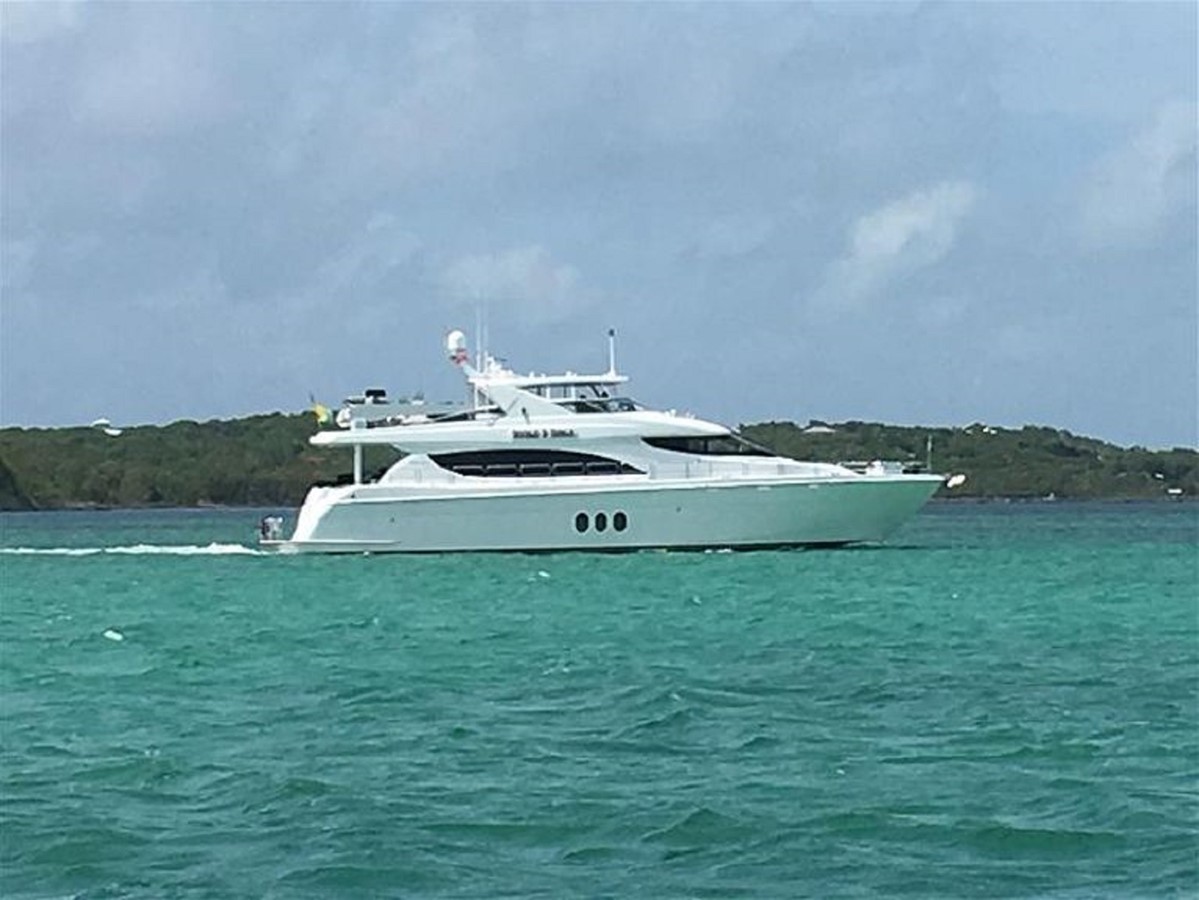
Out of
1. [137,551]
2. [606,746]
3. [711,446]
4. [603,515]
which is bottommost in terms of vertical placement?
[606,746]

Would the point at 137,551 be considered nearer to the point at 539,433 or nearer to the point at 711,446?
the point at 539,433

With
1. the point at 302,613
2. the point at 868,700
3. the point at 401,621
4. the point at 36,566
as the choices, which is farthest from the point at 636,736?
the point at 36,566

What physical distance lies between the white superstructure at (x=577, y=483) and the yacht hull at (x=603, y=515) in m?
0.02

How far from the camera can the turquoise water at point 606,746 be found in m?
12.2

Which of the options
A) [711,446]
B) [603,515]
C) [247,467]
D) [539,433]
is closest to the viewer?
[539,433]

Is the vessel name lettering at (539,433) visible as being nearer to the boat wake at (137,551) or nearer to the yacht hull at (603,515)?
the yacht hull at (603,515)

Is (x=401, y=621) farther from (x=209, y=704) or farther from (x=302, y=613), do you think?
(x=209, y=704)

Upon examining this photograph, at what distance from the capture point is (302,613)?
3131cm

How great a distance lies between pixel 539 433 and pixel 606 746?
26.6 meters

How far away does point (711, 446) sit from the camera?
142ft

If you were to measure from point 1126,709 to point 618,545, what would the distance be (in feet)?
82.5

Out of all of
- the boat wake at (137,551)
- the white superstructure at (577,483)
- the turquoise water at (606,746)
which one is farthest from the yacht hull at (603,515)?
the turquoise water at (606,746)

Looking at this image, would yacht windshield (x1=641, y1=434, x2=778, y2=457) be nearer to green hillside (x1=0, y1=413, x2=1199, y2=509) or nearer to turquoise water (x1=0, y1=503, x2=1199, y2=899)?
turquoise water (x1=0, y1=503, x2=1199, y2=899)

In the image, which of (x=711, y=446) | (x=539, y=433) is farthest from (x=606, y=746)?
(x=711, y=446)
